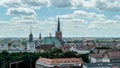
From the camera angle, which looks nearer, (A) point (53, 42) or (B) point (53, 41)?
(A) point (53, 42)

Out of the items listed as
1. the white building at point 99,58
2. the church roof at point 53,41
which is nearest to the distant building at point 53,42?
the church roof at point 53,41

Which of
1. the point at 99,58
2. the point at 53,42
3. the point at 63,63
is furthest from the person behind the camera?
the point at 53,42

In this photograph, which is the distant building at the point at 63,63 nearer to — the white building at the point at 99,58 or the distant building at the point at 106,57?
the white building at the point at 99,58

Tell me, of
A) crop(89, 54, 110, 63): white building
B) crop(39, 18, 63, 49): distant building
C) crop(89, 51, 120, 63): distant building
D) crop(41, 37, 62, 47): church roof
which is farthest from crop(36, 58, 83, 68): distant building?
crop(41, 37, 62, 47): church roof

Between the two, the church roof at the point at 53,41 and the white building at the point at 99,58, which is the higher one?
the church roof at the point at 53,41

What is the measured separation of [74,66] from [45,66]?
630 centimetres

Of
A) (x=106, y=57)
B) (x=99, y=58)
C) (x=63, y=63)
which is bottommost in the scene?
(x=99, y=58)

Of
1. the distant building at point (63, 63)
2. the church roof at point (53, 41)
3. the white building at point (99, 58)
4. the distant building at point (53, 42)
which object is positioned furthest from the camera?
the church roof at point (53, 41)

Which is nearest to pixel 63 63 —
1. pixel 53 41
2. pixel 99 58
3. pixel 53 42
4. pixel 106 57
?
pixel 99 58

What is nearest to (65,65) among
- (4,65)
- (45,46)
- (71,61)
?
(71,61)

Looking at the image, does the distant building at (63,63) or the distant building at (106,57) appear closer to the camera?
the distant building at (63,63)

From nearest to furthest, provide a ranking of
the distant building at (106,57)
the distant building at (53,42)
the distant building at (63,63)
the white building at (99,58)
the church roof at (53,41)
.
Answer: the distant building at (63,63) → the distant building at (106,57) → the white building at (99,58) → the distant building at (53,42) → the church roof at (53,41)

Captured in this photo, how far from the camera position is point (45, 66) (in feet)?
227

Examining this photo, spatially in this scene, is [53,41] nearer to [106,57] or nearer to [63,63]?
[106,57]
